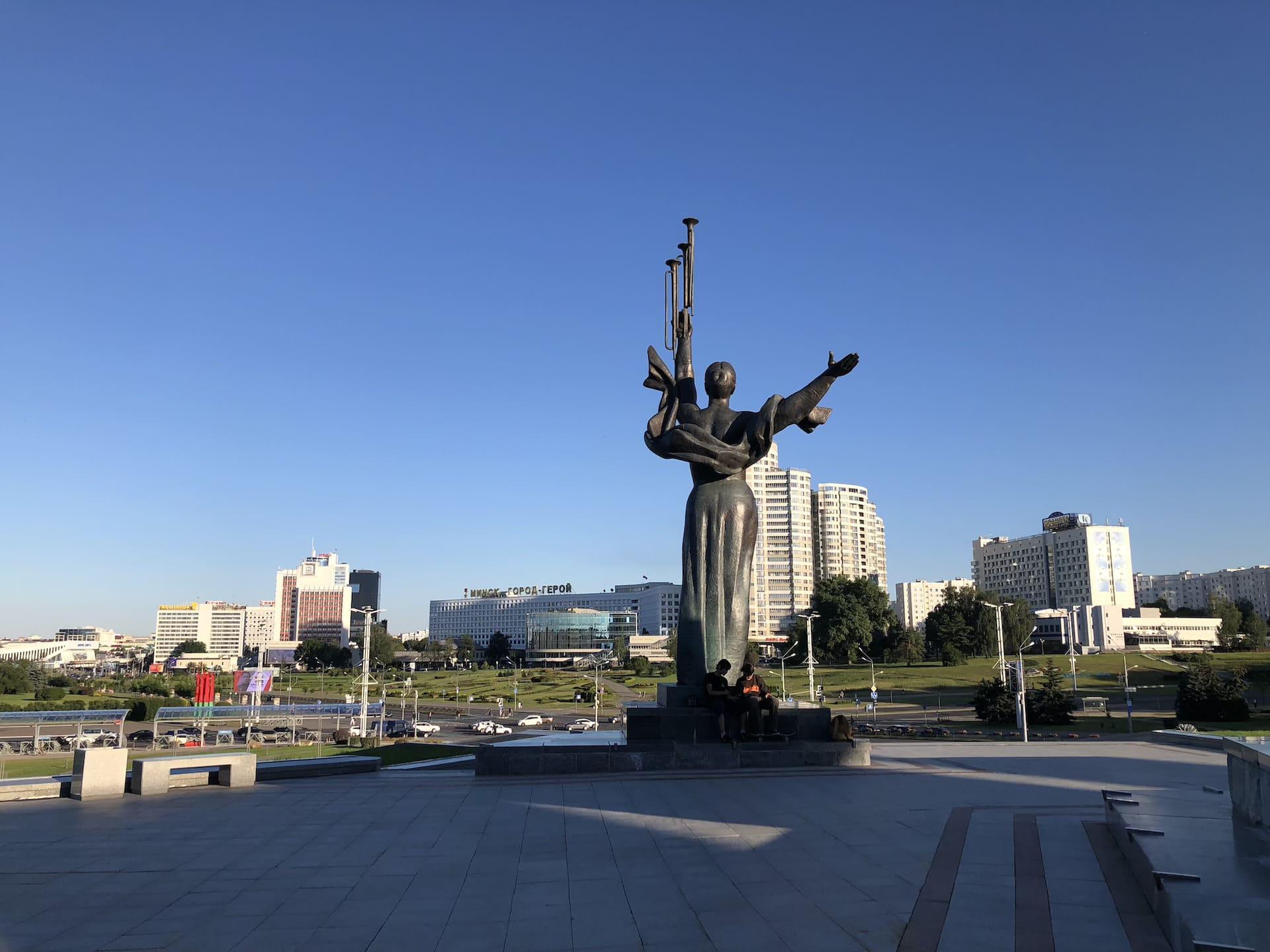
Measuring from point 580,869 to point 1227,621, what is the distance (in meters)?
110

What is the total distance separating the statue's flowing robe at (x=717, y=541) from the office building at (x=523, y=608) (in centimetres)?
13993

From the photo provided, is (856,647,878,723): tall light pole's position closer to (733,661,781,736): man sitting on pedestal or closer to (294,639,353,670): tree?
(733,661,781,736): man sitting on pedestal

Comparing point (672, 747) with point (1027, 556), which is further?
point (1027, 556)

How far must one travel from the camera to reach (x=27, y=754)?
3581 centimetres

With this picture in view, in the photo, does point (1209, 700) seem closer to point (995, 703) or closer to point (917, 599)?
point (995, 703)

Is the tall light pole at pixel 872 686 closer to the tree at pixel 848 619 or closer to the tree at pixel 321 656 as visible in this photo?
the tree at pixel 848 619

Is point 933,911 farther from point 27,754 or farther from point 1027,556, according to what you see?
point 1027,556

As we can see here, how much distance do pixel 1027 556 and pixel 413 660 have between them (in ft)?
307

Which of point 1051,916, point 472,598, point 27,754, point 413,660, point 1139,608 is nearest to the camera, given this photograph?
point 1051,916

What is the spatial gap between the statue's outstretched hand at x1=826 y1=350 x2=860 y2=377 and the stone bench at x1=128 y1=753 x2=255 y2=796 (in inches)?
433

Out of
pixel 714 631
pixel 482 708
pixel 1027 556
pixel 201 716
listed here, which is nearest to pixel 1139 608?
pixel 1027 556

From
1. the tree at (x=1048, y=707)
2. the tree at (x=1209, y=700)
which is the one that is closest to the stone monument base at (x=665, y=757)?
the tree at (x=1048, y=707)

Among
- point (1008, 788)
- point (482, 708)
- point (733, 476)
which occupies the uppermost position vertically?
point (733, 476)

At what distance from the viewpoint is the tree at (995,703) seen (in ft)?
137
